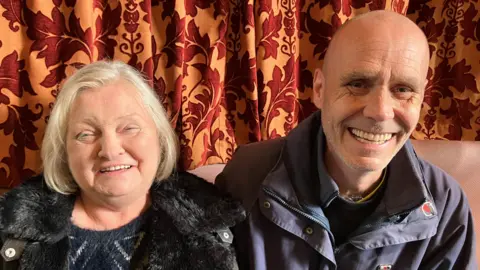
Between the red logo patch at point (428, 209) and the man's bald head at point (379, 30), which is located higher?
the man's bald head at point (379, 30)

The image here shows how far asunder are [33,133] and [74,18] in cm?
38

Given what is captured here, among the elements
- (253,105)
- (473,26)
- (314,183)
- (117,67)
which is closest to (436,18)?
(473,26)

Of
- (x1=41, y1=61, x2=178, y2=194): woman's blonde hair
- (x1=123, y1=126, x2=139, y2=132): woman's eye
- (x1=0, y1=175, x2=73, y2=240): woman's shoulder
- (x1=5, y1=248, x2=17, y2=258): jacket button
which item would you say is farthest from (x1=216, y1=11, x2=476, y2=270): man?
(x1=5, y1=248, x2=17, y2=258): jacket button

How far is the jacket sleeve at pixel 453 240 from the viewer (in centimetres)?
133

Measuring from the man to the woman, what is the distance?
122 millimetres

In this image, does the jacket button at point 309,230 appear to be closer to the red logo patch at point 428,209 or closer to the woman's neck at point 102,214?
the red logo patch at point 428,209

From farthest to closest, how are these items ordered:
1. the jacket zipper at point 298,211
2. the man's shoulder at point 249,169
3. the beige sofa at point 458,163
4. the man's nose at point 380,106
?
1. the beige sofa at point 458,163
2. the man's shoulder at point 249,169
3. the jacket zipper at point 298,211
4. the man's nose at point 380,106

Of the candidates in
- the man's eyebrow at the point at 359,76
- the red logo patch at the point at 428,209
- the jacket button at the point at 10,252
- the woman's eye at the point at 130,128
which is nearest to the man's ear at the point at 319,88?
the man's eyebrow at the point at 359,76

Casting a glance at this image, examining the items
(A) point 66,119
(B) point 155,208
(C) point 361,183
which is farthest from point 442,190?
(A) point 66,119

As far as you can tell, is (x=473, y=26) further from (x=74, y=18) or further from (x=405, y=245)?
(x=74, y=18)

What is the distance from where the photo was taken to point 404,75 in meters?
1.19

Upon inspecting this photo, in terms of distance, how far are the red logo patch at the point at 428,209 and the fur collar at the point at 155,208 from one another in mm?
465

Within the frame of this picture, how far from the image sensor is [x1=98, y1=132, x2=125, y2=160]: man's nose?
1.25 metres

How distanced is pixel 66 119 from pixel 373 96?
30.5 inches
